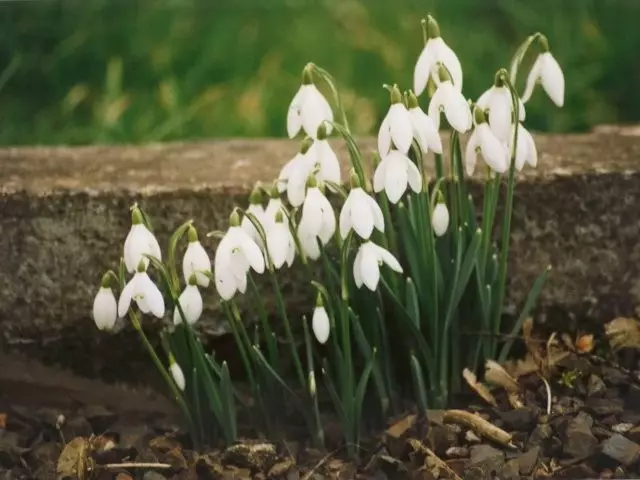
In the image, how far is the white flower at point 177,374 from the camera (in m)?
1.04

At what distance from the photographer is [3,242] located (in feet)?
3.62

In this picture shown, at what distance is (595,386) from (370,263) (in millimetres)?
369

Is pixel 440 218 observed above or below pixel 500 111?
below

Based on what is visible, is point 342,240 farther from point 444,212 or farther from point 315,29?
point 315,29

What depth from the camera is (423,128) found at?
0.94 meters

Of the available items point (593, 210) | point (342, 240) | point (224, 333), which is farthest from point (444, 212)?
point (224, 333)

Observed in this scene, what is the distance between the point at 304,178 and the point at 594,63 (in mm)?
494

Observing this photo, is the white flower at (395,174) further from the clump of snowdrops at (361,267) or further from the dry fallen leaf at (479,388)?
the dry fallen leaf at (479,388)

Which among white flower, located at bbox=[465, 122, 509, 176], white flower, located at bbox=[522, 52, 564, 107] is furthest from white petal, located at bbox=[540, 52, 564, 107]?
white flower, located at bbox=[465, 122, 509, 176]

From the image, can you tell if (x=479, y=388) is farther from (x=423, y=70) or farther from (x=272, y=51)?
(x=272, y=51)

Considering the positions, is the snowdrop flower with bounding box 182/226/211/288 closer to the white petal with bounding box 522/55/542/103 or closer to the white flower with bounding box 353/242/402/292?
the white flower with bounding box 353/242/402/292

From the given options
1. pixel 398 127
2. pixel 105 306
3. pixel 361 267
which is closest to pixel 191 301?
pixel 105 306

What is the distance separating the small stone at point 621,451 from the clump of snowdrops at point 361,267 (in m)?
0.18

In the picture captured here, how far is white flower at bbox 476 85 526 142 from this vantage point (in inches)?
38.2
